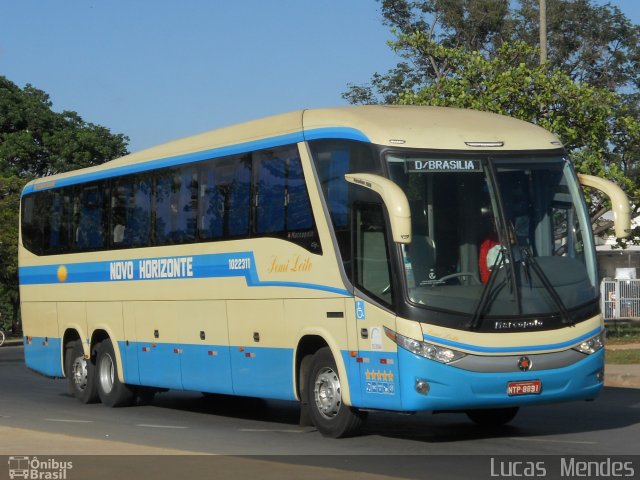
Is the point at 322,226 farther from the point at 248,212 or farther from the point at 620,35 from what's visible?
the point at 620,35

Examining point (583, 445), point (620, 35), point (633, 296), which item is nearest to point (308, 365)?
point (583, 445)

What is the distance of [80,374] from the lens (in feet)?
68.2

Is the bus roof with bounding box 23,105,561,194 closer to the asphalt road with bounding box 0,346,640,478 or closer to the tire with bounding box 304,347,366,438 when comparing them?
the tire with bounding box 304,347,366,438

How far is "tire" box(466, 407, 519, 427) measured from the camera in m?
15.0

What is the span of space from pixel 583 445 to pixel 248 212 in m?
5.27

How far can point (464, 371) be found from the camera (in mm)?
12719

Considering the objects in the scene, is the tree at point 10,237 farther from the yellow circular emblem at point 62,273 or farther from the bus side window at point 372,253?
the bus side window at point 372,253

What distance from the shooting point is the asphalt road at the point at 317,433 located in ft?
41.6

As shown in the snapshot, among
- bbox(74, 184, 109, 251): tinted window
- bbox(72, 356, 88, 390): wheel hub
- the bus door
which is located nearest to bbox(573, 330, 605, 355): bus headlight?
the bus door

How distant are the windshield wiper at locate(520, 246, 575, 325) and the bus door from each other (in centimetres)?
144

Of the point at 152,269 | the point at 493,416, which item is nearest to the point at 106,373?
the point at 152,269

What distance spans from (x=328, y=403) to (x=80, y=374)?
779 centimetres

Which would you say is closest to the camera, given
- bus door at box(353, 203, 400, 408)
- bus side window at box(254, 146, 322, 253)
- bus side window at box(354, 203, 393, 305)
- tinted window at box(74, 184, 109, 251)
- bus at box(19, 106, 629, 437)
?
bus at box(19, 106, 629, 437)

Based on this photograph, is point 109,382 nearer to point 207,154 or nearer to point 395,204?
point 207,154
